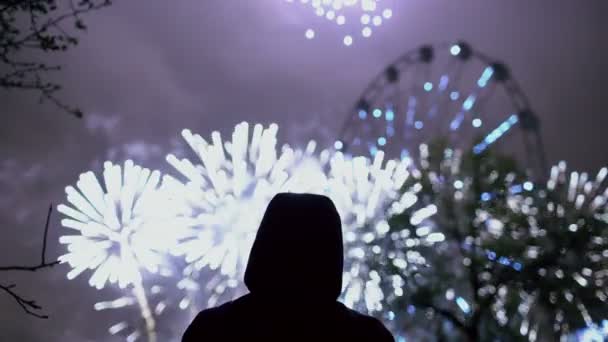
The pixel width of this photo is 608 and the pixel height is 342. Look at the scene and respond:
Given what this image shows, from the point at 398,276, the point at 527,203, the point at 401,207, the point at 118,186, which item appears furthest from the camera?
the point at 527,203

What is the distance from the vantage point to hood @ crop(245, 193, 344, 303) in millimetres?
2531

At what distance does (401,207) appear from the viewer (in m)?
20.4

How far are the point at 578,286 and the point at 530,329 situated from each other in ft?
7.85

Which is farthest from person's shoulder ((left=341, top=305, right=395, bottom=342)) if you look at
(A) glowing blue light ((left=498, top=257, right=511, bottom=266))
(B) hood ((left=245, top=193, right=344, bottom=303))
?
(A) glowing blue light ((left=498, top=257, right=511, bottom=266))

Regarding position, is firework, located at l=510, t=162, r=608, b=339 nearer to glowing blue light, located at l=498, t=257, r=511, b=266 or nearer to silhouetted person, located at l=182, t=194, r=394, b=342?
glowing blue light, located at l=498, t=257, r=511, b=266

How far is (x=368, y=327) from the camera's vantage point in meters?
2.57

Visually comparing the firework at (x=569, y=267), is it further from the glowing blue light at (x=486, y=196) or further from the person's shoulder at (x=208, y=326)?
the person's shoulder at (x=208, y=326)

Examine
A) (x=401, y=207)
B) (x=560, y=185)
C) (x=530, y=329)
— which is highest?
(x=401, y=207)

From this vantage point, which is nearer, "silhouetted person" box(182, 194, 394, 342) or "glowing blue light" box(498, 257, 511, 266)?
"silhouetted person" box(182, 194, 394, 342)

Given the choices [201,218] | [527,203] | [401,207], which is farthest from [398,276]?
[527,203]

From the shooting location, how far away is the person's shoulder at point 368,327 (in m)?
2.55

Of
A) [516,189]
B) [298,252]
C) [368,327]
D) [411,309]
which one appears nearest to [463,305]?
[411,309]

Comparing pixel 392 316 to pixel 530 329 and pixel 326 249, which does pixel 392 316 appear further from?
pixel 326 249

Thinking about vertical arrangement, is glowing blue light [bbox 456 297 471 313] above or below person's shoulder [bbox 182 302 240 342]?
below
